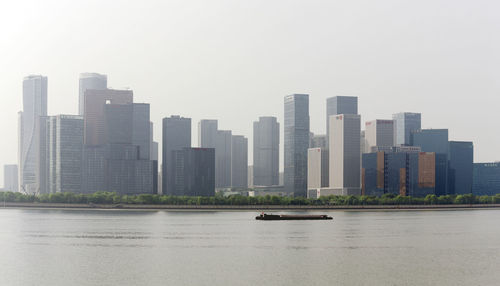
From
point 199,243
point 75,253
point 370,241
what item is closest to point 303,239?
point 370,241

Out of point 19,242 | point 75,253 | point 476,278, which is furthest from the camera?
point 19,242

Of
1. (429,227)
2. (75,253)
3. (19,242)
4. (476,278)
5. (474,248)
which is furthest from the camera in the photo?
(429,227)

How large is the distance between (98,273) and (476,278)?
145 ft

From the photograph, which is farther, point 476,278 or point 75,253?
point 75,253

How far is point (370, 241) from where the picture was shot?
11975 cm

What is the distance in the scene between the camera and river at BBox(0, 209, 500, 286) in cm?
7956

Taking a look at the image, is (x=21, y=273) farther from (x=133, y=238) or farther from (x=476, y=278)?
(x=476, y=278)

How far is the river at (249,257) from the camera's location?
3132 inches

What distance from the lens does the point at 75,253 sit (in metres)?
102

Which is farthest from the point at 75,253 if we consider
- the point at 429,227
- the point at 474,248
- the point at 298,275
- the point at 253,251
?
the point at 429,227

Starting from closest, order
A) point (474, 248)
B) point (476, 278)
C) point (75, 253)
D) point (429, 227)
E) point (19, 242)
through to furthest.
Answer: point (476, 278)
point (75, 253)
point (474, 248)
point (19, 242)
point (429, 227)

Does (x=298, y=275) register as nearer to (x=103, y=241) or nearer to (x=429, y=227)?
(x=103, y=241)

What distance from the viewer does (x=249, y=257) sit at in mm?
96875

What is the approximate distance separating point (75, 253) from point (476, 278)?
5619cm
